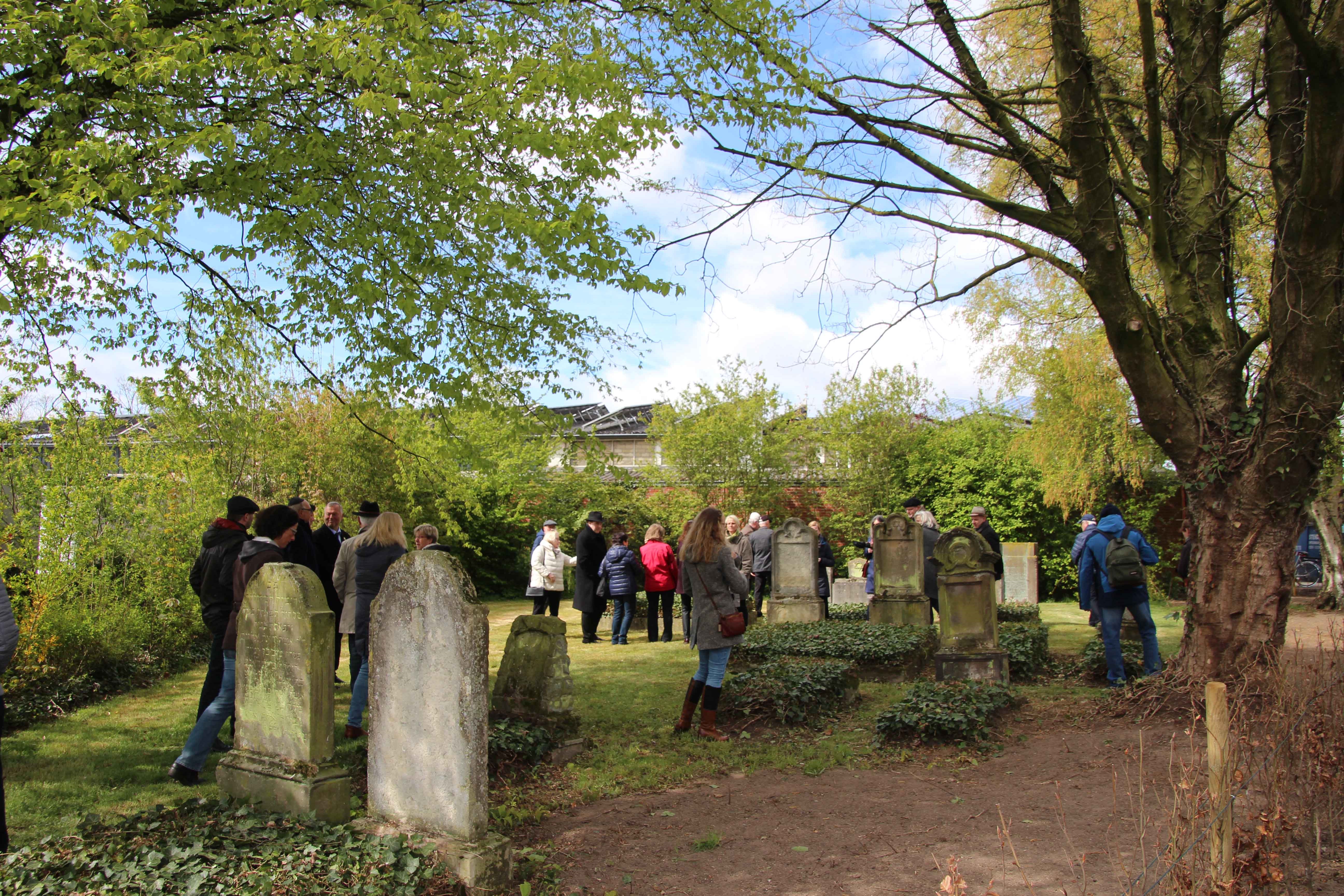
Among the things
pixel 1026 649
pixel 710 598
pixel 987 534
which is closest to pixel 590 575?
pixel 987 534

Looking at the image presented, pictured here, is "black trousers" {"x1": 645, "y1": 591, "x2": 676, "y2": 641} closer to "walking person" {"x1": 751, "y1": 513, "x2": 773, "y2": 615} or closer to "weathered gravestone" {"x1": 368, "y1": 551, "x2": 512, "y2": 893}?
"walking person" {"x1": 751, "y1": 513, "x2": 773, "y2": 615}

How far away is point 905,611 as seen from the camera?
13.4m

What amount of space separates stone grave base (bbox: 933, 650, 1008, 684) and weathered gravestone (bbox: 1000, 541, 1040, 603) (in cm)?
1007

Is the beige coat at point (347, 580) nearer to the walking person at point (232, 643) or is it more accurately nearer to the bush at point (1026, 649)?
the walking person at point (232, 643)

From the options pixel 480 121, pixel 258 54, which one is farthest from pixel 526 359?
pixel 258 54

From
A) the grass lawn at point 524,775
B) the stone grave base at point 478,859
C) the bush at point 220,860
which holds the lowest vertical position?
the grass lawn at point 524,775

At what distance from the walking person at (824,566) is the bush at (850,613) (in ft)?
0.51

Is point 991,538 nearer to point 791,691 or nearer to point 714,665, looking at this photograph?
point 791,691

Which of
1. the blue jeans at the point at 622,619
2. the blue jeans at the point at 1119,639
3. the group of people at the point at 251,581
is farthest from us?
the blue jeans at the point at 622,619

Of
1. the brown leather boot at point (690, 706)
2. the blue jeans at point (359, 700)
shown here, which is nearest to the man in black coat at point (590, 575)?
the brown leather boot at point (690, 706)

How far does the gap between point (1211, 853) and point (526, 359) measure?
7.00 meters

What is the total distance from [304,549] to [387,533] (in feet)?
5.22

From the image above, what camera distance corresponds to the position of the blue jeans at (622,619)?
46.1 ft

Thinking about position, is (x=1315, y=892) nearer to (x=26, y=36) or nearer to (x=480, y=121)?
(x=480, y=121)
